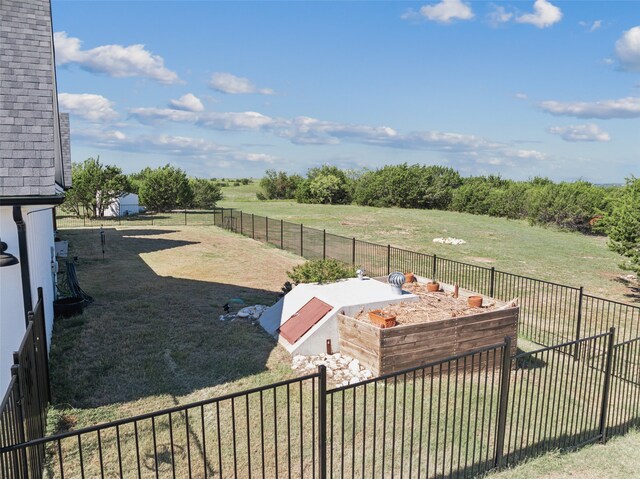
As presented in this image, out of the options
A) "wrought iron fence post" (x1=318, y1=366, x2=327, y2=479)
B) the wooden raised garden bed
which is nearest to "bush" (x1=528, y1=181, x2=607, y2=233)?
the wooden raised garden bed

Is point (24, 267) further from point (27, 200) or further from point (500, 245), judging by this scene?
point (500, 245)

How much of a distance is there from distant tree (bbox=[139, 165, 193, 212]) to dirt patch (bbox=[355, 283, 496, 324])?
36.8 meters

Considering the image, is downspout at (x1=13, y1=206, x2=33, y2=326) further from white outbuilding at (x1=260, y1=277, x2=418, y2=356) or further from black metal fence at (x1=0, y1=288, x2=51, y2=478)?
white outbuilding at (x1=260, y1=277, x2=418, y2=356)

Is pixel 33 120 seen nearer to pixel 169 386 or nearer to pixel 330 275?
pixel 169 386

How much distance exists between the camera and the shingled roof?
5.77 metres

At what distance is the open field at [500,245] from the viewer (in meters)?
17.8

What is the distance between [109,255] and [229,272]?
652 centimetres

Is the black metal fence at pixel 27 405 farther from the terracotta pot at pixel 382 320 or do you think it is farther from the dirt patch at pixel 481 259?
the dirt patch at pixel 481 259

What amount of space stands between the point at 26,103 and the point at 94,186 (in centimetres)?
3072

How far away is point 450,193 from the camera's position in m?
53.4

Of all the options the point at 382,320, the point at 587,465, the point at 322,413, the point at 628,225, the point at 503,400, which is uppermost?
the point at 628,225

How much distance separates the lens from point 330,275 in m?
10.4

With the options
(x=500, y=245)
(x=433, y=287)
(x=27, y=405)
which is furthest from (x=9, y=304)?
(x=500, y=245)

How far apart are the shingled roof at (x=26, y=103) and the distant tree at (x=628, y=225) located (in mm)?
15507
